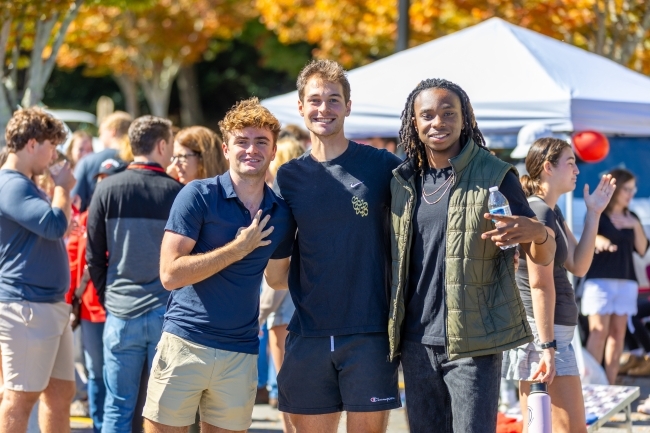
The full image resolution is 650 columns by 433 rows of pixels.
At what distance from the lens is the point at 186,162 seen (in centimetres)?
595

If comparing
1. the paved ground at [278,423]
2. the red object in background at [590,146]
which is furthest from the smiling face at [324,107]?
the red object in background at [590,146]

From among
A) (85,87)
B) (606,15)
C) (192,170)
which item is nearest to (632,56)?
(606,15)

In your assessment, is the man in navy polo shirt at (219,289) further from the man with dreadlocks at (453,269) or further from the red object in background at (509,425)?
the red object in background at (509,425)

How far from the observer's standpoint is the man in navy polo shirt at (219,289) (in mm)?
4004

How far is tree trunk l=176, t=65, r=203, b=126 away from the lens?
98.9ft

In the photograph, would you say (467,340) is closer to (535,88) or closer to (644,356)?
(535,88)

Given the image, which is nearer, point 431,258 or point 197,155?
point 431,258

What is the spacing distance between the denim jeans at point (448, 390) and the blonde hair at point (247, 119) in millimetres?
1184

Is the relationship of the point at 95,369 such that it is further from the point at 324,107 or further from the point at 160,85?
the point at 160,85

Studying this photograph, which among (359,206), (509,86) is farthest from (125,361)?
(509,86)

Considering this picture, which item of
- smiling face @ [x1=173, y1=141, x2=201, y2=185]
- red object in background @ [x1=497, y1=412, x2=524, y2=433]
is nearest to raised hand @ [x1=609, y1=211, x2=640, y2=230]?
red object in background @ [x1=497, y1=412, x2=524, y2=433]

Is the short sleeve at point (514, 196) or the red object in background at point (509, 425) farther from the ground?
the short sleeve at point (514, 196)

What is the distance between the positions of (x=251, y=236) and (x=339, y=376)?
0.76 meters

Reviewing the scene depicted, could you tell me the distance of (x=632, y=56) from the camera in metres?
15.5
